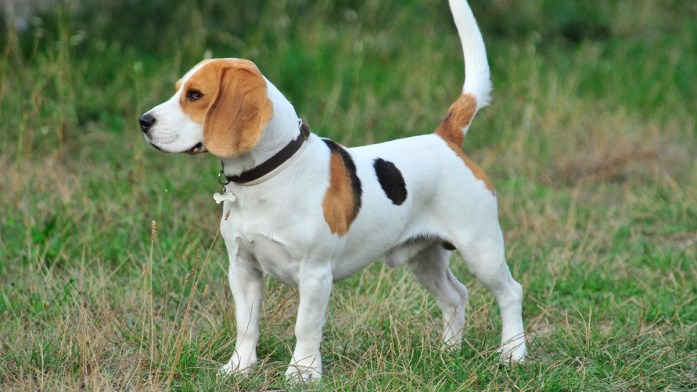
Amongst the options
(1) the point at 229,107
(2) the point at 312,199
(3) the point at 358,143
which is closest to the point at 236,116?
(1) the point at 229,107

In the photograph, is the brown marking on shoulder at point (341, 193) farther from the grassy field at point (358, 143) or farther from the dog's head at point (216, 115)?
the grassy field at point (358, 143)

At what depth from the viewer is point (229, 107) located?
4070 mm

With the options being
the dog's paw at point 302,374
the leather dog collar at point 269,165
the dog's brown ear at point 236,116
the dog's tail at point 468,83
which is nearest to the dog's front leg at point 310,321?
the dog's paw at point 302,374

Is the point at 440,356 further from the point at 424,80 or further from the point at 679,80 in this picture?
the point at 679,80

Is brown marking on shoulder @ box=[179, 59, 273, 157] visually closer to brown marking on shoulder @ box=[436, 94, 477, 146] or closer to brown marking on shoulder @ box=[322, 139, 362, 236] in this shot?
brown marking on shoulder @ box=[322, 139, 362, 236]

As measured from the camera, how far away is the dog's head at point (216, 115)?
4078mm

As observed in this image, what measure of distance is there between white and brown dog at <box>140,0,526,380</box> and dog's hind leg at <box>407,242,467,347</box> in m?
0.06

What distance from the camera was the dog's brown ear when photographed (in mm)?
4070

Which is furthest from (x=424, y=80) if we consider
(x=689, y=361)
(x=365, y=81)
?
(x=689, y=361)

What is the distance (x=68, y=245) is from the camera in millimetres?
6148

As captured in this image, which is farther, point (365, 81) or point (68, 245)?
point (365, 81)

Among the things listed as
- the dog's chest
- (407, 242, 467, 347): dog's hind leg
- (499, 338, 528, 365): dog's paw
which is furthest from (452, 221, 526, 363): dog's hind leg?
the dog's chest

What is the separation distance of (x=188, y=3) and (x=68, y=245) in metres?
4.78

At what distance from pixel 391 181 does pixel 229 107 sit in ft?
2.93
